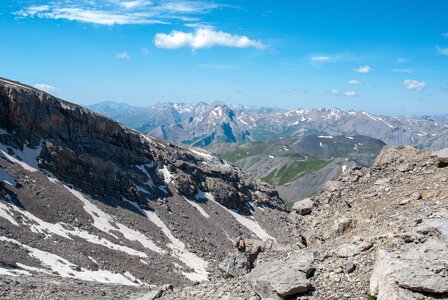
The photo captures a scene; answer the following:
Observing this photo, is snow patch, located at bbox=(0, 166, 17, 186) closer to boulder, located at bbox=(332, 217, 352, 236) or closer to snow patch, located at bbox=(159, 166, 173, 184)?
snow patch, located at bbox=(159, 166, 173, 184)

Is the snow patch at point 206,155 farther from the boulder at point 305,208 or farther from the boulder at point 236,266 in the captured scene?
the boulder at point 236,266

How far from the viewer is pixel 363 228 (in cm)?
2091

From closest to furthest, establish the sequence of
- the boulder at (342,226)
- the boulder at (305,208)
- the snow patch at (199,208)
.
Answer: the boulder at (342,226) < the boulder at (305,208) < the snow patch at (199,208)

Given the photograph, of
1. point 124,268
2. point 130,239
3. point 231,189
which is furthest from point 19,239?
point 231,189

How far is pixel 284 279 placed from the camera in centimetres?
1783

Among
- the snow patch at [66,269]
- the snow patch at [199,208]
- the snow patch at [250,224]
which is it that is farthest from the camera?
the snow patch at [250,224]

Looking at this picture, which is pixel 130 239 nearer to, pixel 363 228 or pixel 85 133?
pixel 85 133

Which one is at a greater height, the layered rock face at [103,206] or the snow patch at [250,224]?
the layered rock face at [103,206]

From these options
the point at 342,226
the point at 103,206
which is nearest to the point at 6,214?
the point at 103,206

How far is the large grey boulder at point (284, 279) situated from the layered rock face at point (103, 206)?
20065 mm

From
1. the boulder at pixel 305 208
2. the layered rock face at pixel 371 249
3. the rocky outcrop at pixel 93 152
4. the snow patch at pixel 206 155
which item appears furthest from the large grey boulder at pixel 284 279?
the snow patch at pixel 206 155

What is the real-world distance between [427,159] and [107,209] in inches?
2831

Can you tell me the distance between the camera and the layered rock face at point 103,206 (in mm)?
58281

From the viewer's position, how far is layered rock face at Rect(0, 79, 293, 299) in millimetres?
58281
